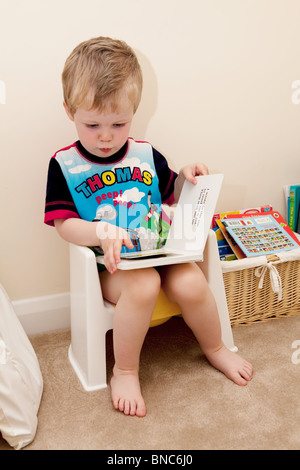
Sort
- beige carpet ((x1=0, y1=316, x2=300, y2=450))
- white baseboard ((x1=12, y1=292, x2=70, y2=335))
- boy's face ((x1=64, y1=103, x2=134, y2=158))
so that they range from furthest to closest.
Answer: white baseboard ((x1=12, y1=292, x2=70, y2=335)) < boy's face ((x1=64, y1=103, x2=134, y2=158)) < beige carpet ((x1=0, y1=316, x2=300, y2=450))

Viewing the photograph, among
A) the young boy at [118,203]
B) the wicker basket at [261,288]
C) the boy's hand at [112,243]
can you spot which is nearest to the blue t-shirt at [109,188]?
the young boy at [118,203]

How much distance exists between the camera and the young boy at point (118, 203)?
789 millimetres

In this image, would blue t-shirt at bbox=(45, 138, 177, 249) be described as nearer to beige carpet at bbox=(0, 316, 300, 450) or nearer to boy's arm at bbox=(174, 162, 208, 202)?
boy's arm at bbox=(174, 162, 208, 202)

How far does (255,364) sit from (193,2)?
0.92m

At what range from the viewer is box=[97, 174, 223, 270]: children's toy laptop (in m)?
0.79

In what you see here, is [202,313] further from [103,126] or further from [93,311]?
[103,126]

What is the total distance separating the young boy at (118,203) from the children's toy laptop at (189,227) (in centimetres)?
4

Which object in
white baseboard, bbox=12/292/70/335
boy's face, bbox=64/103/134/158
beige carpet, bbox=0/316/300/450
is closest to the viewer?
beige carpet, bbox=0/316/300/450

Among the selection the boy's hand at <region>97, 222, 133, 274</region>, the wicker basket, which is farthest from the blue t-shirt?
the wicker basket

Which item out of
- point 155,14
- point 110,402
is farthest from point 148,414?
point 155,14

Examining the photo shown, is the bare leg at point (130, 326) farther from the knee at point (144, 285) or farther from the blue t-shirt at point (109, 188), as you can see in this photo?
the blue t-shirt at point (109, 188)
